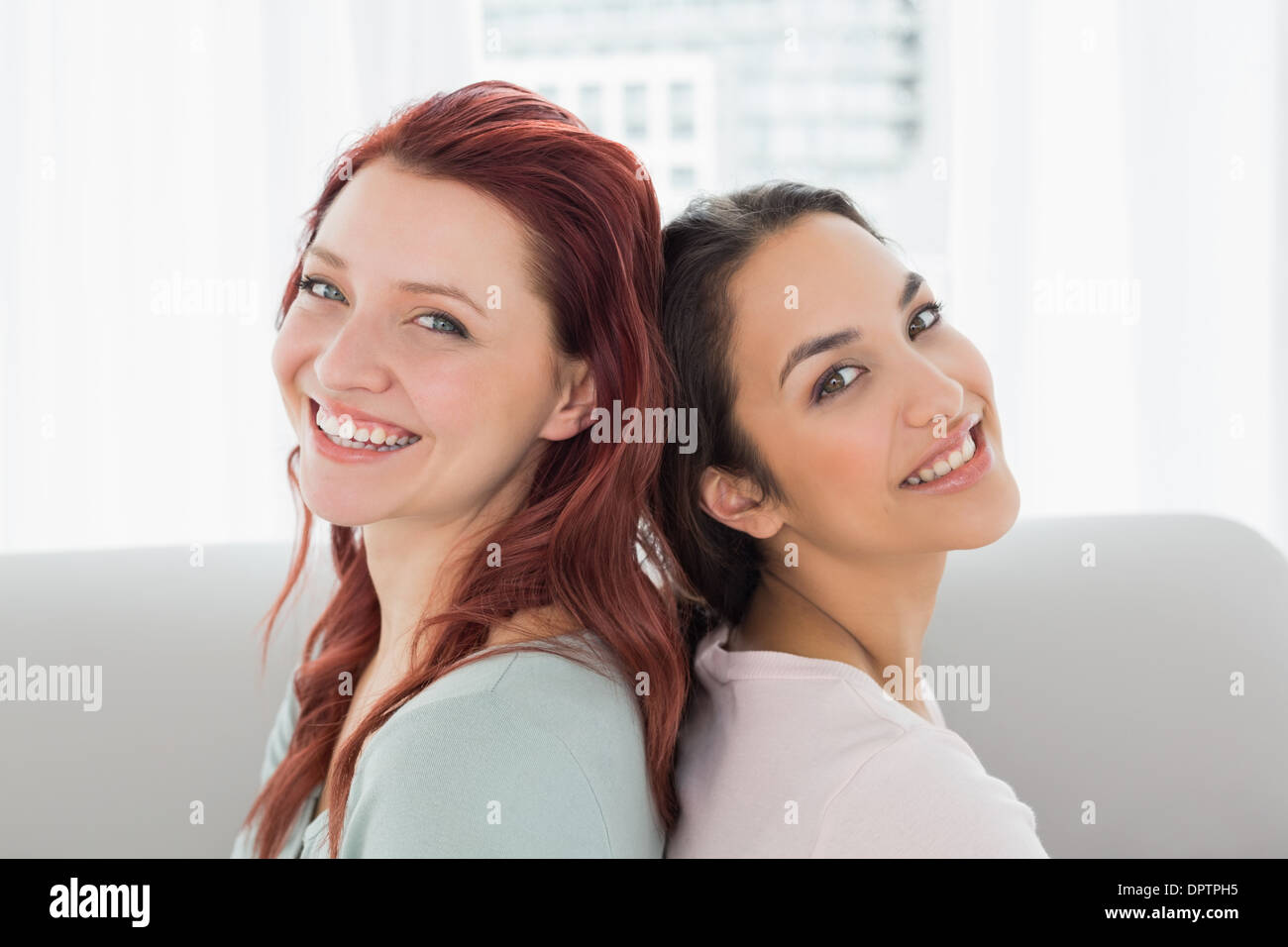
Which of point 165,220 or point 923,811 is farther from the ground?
point 165,220

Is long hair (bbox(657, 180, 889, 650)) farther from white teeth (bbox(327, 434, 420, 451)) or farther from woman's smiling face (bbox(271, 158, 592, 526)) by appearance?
white teeth (bbox(327, 434, 420, 451))

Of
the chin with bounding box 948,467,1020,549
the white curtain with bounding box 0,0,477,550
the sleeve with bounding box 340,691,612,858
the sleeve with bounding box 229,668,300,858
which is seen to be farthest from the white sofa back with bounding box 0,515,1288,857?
the white curtain with bounding box 0,0,477,550

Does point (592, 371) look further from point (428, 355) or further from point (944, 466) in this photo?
point (944, 466)

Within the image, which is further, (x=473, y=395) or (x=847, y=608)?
(x=847, y=608)

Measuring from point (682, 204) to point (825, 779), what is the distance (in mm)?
1913

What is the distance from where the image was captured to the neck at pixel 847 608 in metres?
1.30

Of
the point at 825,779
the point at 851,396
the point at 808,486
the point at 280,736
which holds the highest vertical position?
the point at 851,396

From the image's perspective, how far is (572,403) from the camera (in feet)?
4.09

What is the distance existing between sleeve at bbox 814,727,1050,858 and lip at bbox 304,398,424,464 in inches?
22.7

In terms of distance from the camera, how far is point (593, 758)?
1019 mm

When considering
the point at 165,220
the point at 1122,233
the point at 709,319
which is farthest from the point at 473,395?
the point at 1122,233

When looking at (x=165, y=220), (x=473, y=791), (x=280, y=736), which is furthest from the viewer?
(x=165, y=220)
